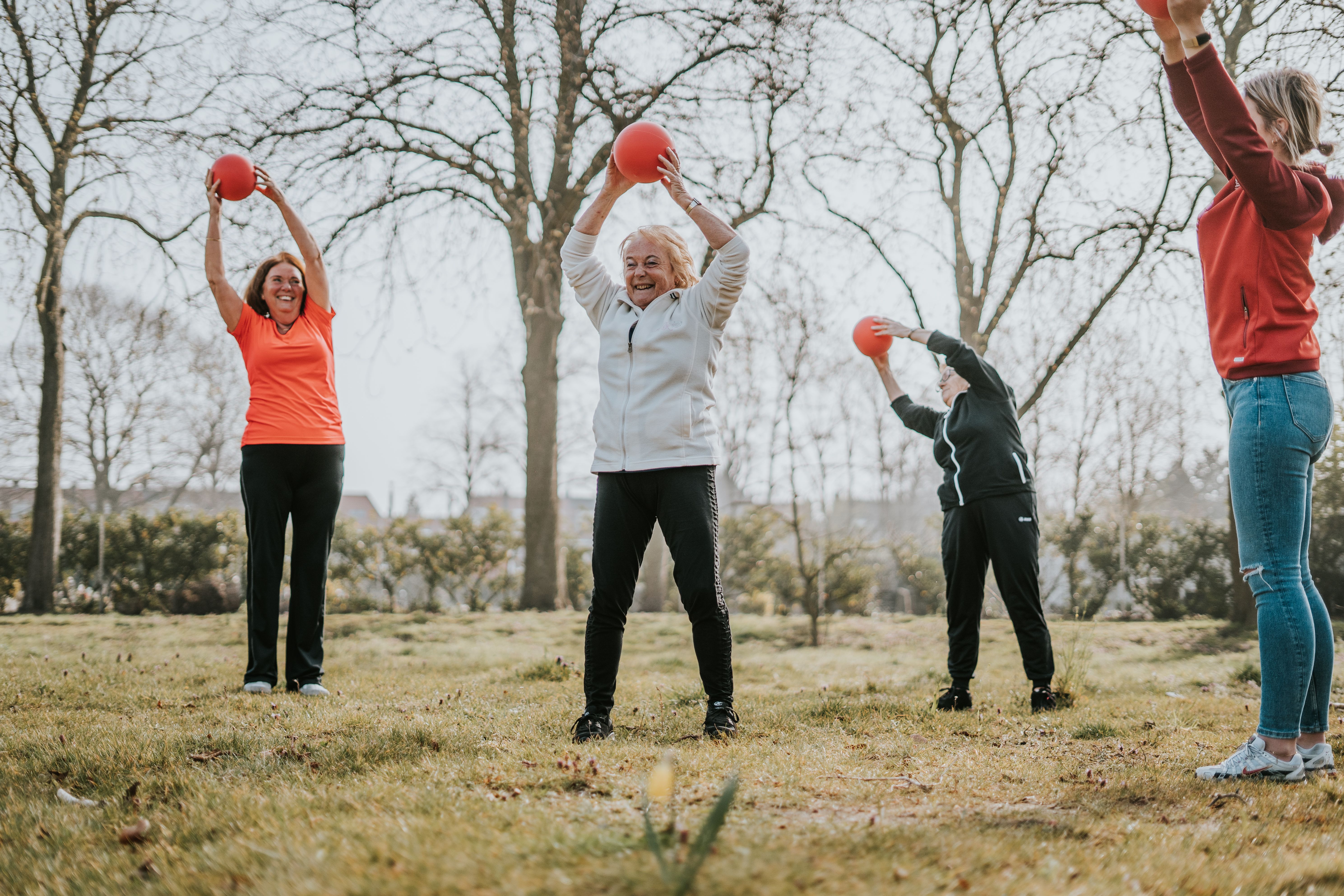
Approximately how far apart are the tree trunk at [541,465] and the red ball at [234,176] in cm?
690

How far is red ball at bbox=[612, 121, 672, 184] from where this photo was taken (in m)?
3.39

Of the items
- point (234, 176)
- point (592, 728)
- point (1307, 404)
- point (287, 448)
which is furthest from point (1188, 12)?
point (234, 176)

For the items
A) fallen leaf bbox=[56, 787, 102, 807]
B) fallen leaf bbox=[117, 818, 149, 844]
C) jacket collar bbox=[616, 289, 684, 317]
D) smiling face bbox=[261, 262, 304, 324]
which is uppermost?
smiling face bbox=[261, 262, 304, 324]

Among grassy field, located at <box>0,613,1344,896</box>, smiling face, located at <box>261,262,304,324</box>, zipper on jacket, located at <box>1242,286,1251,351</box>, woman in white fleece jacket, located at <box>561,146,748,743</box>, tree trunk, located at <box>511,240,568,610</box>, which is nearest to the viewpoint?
grassy field, located at <box>0,613,1344,896</box>

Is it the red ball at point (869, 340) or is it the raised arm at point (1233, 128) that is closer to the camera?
the raised arm at point (1233, 128)

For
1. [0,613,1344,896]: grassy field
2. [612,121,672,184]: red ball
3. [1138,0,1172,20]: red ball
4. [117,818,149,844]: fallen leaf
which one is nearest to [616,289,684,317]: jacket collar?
[612,121,672,184]: red ball

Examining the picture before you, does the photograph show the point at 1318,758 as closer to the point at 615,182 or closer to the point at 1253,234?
the point at 1253,234

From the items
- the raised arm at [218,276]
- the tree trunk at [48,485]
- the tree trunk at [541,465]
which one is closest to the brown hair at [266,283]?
the raised arm at [218,276]

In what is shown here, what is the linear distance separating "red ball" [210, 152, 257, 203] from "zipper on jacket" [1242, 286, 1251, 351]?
4.42 metres

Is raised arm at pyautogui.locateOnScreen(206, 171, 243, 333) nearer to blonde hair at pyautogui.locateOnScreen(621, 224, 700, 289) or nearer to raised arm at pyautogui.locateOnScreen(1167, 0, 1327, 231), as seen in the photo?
blonde hair at pyautogui.locateOnScreen(621, 224, 700, 289)

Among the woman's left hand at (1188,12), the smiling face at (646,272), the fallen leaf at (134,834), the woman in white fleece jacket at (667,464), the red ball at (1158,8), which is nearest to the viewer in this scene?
the fallen leaf at (134,834)

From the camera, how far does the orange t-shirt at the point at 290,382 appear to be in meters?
4.26

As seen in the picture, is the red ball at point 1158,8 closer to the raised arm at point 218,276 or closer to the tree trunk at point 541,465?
the raised arm at point 218,276

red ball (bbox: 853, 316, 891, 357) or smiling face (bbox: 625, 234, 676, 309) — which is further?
red ball (bbox: 853, 316, 891, 357)
